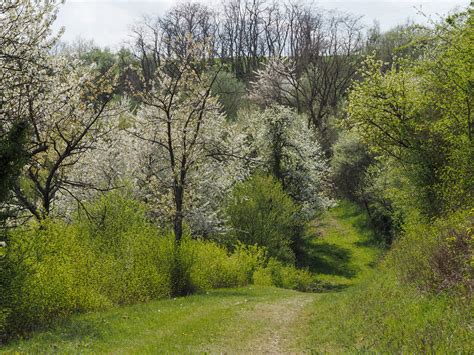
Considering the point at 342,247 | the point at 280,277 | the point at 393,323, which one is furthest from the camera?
the point at 342,247

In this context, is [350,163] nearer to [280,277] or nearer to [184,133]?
[280,277]

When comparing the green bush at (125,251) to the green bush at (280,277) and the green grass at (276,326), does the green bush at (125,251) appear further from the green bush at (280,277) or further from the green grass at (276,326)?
the green bush at (280,277)

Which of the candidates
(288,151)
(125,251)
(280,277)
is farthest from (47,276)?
(288,151)

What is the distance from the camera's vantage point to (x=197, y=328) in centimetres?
1223

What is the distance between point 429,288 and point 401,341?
3.22 meters

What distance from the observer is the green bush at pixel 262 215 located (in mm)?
29859

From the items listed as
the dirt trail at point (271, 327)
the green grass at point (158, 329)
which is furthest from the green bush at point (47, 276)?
the dirt trail at point (271, 327)

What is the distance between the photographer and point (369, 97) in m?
20.8

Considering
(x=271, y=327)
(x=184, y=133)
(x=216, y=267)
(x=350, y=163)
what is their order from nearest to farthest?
(x=271, y=327), (x=184, y=133), (x=216, y=267), (x=350, y=163)

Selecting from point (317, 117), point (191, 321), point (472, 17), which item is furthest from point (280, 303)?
point (317, 117)

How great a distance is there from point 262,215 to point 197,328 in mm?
18376

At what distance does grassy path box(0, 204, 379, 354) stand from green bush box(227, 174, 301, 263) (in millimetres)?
8741

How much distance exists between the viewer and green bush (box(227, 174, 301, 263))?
2986 centimetres

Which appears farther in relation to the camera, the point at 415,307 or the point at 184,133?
the point at 184,133
